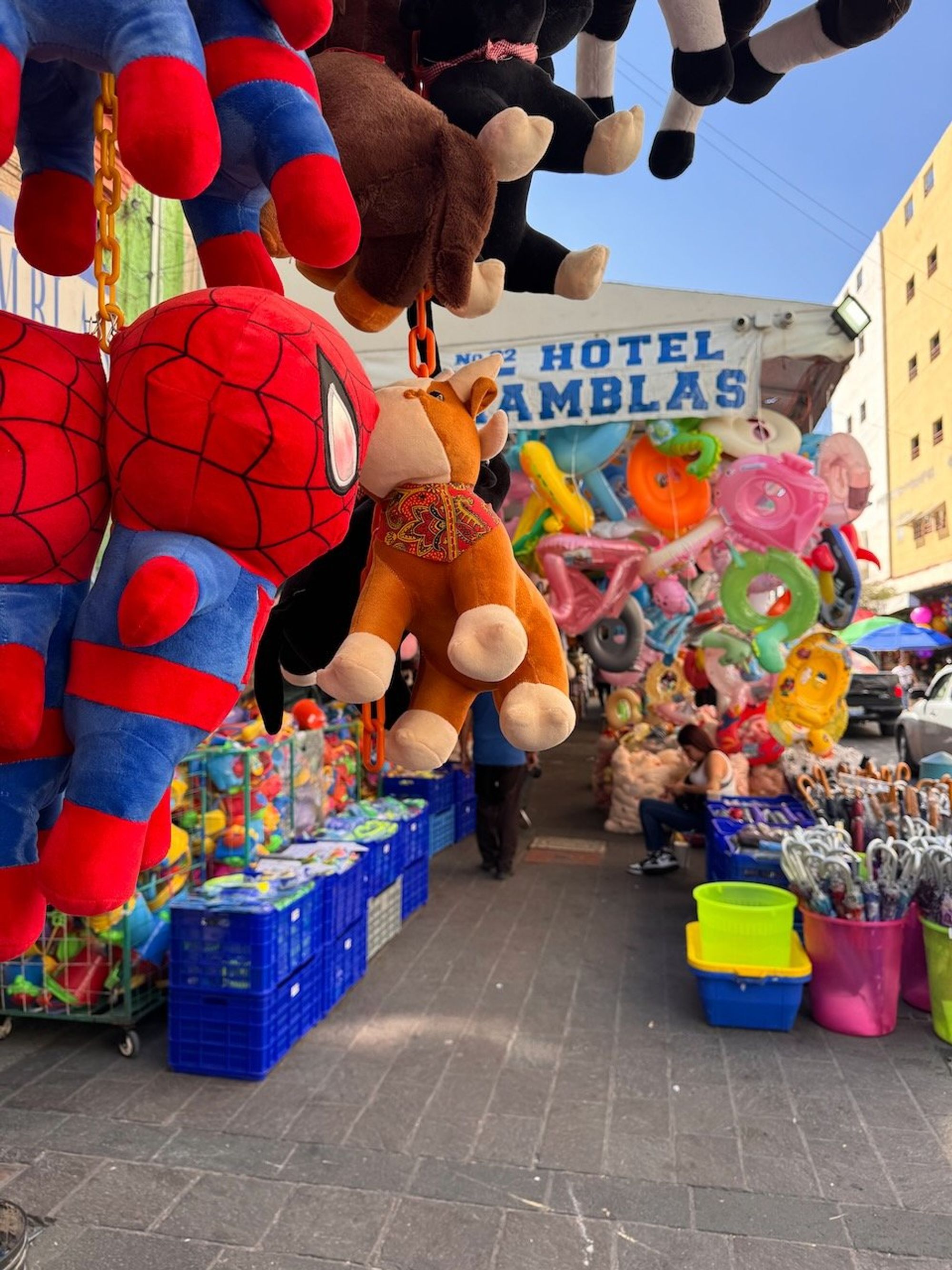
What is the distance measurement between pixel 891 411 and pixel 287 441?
97.9 ft

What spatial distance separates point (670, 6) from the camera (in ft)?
4.55

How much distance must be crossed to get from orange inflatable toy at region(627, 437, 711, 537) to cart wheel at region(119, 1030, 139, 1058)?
12.3 feet

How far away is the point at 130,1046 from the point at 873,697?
51.7 ft

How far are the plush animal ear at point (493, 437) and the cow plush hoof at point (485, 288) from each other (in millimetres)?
160

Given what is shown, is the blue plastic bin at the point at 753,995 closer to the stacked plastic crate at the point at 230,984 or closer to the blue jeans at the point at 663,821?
the stacked plastic crate at the point at 230,984

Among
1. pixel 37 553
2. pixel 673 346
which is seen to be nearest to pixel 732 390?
pixel 673 346

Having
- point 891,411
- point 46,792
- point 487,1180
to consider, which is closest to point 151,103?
point 46,792

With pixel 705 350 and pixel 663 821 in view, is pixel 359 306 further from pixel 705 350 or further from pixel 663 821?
pixel 663 821

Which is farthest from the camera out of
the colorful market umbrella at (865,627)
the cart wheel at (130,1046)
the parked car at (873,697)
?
the parked car at (873,697)

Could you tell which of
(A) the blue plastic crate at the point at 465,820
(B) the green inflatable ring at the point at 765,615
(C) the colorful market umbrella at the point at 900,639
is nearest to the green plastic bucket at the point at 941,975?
(B) the green inflatable ring at the point at 765,615

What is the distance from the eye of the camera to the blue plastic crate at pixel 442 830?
7.20m

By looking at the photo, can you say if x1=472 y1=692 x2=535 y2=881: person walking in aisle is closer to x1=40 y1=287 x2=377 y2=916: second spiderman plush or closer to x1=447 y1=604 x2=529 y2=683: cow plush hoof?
x1=447 y1=604 x2=529 y2=683: cow plush hoof

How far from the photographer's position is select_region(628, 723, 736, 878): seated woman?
21.4 ft

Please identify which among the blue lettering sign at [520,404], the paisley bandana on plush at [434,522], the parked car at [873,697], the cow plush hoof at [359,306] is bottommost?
the parked car at [873,697]
